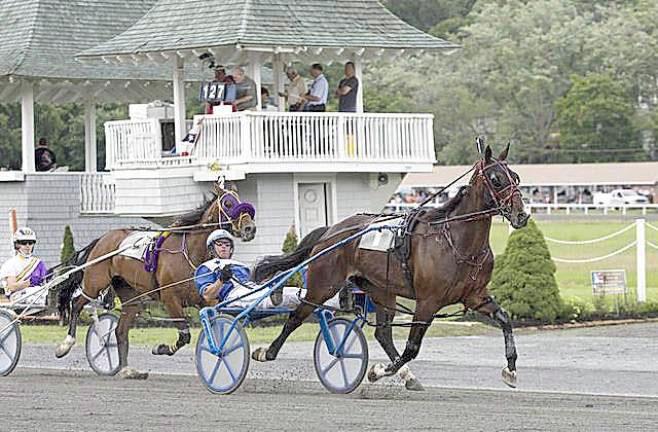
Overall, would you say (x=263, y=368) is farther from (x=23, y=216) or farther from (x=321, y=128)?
(x=23, y=216)

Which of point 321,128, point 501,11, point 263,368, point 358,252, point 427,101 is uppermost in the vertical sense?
point 501,11

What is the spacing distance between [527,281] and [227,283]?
9.90 meters

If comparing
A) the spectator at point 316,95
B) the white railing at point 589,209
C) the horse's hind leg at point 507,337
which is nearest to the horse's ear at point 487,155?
the horse's hind leg at point 507,337

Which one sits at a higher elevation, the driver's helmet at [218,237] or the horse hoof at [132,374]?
the driver's helmet at [218,237]

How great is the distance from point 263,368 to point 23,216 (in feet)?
48.8

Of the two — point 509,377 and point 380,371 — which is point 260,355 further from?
point 509,377

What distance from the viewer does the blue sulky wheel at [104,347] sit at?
1644 cm

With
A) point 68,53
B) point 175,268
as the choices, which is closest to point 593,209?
point 68,53

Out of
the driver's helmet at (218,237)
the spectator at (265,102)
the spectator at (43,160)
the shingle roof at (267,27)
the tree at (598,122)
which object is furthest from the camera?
the tree at (598,122)

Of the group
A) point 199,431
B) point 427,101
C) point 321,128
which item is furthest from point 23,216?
point 427,101

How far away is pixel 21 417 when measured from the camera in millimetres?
11836

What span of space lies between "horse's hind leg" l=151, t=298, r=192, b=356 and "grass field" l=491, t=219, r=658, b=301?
12.0m

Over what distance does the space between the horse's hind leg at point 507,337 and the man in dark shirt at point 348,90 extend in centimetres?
1468

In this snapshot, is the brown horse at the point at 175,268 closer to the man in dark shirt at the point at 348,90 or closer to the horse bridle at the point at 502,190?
the horse bridle at the point at 502,190
